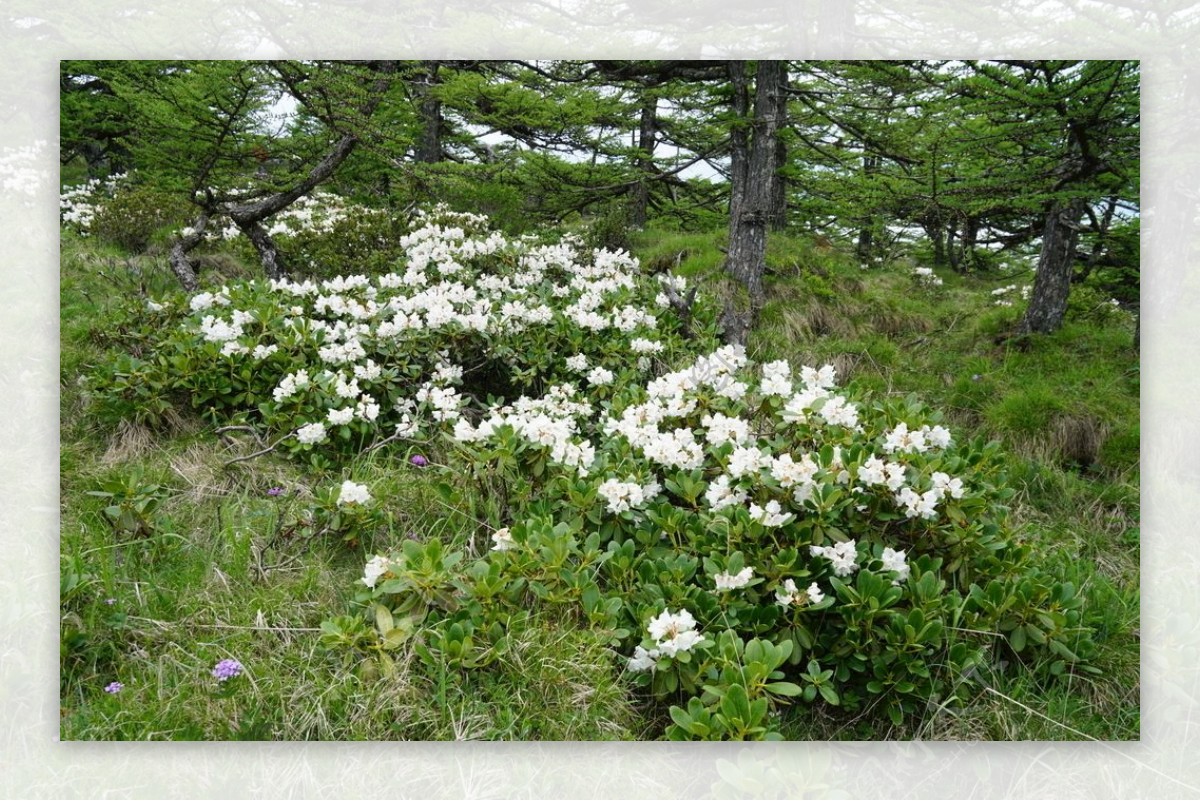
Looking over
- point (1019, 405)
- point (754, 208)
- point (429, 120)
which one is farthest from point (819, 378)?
point (429, 120)

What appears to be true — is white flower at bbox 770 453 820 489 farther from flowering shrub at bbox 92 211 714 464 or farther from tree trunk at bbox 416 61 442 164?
tree trunk at bbox 416 61 442 164

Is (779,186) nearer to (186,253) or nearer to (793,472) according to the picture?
(793,472)

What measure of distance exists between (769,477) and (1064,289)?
2398mm

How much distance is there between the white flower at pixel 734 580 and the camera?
2.04m

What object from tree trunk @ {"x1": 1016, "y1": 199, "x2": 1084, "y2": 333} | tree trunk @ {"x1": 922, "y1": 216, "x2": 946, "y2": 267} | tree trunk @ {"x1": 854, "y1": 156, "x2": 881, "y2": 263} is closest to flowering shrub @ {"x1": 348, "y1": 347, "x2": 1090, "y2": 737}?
tree trunk @ {"x1": 1016, "y1": 199, "x2": 1084, "y2": 333}

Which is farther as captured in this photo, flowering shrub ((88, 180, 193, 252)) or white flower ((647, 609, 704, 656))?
flowering shrub ((88, 180, 193, 252))

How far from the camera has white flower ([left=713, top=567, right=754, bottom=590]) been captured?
2.04m

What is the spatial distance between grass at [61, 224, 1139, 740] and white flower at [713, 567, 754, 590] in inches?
15.1

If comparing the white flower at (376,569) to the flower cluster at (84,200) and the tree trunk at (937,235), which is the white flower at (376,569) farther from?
the tree trunk at (937,235)

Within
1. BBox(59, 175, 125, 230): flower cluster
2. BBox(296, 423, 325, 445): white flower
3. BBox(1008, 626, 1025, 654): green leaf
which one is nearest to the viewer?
BBox(1008, 626, 1025, 654): green leaf

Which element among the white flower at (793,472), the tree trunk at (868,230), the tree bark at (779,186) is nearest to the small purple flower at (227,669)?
the white flower at (793,472)

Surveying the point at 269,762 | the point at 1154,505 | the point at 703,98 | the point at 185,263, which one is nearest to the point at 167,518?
the point at 269,762

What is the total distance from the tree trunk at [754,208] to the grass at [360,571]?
79 cm

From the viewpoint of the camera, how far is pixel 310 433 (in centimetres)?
285
